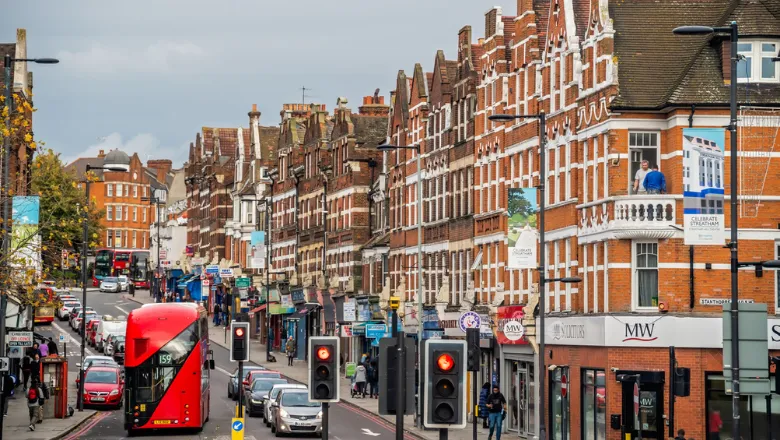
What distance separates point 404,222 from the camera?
75.1 metres

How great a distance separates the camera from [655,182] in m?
42.1

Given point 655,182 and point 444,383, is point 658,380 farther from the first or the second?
point 444,383

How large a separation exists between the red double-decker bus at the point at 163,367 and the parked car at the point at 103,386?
48.5ft

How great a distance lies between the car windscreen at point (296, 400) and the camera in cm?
4838

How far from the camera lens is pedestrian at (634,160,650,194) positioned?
42.4 metres

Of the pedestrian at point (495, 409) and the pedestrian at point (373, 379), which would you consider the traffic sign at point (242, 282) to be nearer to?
the pedestrian at point (373, 379)

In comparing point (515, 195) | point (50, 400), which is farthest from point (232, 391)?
point (515, 195)

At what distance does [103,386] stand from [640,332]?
26733 mm

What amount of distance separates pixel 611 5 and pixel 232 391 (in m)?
28.0

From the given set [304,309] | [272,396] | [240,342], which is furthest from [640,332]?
[304,309]

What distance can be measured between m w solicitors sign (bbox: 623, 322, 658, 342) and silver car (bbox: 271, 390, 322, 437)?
10.9 meters

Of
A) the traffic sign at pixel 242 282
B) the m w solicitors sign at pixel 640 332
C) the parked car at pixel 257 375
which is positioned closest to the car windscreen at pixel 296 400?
the parked car at pixel 257 375

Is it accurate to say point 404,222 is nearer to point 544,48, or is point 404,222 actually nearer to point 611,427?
point 544,48

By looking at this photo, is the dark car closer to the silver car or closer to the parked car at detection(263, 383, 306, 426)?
the parked car at detection(263, 383, 306, 426)
